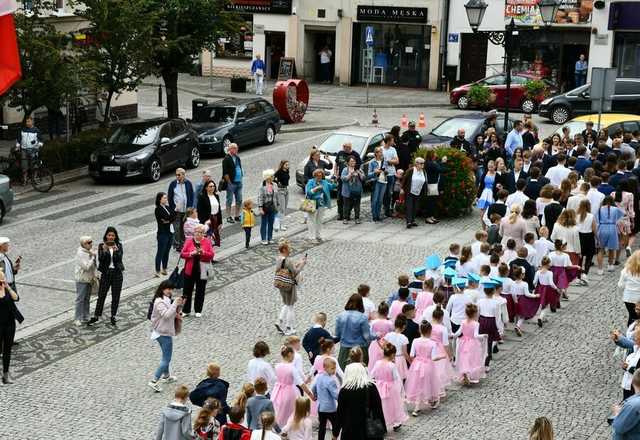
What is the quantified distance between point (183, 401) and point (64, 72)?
19140mm

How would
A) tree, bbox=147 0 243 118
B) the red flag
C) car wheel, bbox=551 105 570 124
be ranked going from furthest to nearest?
car wheel, bbox=551 105 570 124 < tree, bbox=147 0 243 118 < the red flag

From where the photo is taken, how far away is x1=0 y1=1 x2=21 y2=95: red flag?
430 inches

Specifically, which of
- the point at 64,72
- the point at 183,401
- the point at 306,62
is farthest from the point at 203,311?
the point at 306,62

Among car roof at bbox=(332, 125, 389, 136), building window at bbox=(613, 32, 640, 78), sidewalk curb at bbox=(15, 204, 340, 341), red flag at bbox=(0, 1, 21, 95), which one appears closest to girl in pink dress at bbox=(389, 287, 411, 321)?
sidewalk curb at bbox=(15, 204, 340, 341)

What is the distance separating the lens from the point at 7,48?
11086 mm

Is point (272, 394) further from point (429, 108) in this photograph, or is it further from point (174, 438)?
point (429, 108)

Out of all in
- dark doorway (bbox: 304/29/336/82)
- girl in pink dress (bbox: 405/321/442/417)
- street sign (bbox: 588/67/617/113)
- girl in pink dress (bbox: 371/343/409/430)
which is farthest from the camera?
dark doorway (bbox: 304/29/336/82)

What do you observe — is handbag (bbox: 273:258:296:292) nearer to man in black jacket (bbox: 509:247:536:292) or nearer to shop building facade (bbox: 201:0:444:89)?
man in black jacket (bbox: 509:247:536:292)

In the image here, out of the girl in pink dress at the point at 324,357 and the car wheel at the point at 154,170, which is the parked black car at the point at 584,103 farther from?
the girl in pink dress at the point at 324,357

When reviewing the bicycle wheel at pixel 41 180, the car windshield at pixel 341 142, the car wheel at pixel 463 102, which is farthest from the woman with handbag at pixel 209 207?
the car wheel at pixel 463 102

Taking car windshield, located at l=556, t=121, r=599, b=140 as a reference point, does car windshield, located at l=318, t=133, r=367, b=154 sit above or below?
below

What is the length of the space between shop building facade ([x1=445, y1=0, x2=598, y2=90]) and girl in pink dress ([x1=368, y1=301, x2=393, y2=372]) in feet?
112

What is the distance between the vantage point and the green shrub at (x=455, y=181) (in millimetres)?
25078

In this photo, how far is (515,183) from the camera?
2273cm
